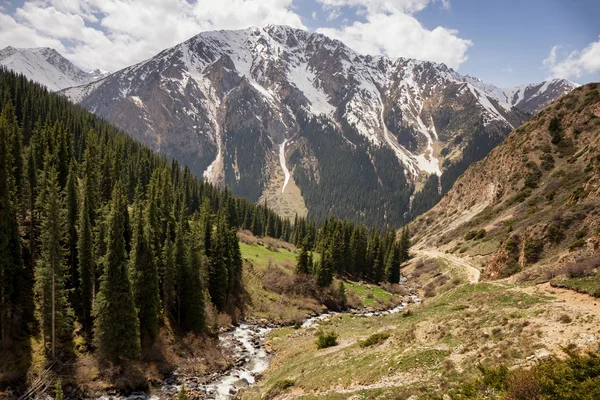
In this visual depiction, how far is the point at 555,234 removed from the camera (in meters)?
52.2

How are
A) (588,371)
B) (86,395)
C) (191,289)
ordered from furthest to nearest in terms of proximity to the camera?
(191,289) → (86,395) → (588,371)

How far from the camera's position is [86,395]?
35.2 m

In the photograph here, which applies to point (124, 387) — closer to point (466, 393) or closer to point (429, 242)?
point (466, 393)

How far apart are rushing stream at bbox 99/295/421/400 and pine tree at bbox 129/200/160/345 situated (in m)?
7.85

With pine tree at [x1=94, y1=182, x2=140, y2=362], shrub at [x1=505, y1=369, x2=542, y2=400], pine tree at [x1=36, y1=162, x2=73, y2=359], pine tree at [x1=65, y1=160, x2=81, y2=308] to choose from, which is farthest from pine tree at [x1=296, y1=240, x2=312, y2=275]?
shrub at [x1=505, y1=369, x2=542, y2=400]

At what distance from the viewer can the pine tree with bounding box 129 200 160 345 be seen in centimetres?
4491

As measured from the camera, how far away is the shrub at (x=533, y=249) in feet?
169

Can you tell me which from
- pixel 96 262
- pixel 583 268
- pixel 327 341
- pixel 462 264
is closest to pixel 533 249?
pixel 583 268

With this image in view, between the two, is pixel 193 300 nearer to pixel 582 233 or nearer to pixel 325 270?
pixel 325 270

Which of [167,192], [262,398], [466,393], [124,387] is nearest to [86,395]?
[124,387]

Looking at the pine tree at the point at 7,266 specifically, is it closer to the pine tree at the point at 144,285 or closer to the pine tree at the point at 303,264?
the pine tree at the point at 144,285

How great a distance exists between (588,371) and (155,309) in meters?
45.5

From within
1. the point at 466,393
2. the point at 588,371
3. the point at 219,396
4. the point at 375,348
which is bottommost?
the point at 219,396

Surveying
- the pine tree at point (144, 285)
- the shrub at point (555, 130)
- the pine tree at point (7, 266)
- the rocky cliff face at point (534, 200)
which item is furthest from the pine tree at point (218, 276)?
the shrub at point (555, 130)
